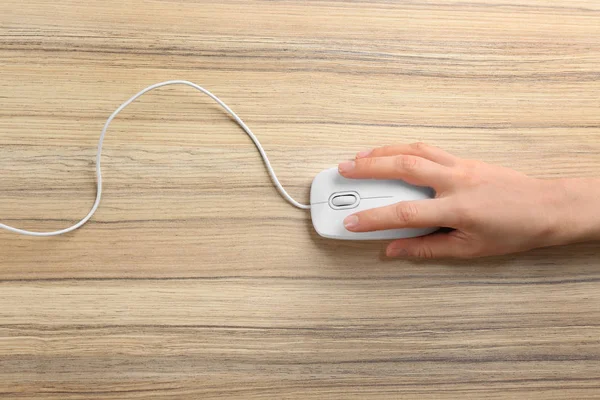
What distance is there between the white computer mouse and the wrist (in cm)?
16

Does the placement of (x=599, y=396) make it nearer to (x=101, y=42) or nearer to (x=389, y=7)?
(x=389, y=7)

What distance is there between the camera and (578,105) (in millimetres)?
740

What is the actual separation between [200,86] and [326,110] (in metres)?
0.16

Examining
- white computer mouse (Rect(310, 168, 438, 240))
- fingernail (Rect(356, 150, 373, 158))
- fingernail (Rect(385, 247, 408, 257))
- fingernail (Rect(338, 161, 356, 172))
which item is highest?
fingernail (Rect(356, 150, 373, 158))

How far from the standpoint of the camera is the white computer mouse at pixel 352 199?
641 mm

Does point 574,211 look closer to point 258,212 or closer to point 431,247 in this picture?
point 431,247

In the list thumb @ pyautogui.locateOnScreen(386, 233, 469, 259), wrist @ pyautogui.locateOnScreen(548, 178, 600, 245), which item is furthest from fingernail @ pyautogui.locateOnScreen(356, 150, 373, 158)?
wrist @ pyautogui.locateOnScreen(548, 178, 600, 245)

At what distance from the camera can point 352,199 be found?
64 cm

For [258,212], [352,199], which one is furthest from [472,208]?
[258,212]

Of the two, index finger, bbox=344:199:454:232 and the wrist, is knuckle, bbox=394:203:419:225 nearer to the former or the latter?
index finger, bbox=344:199:454:232

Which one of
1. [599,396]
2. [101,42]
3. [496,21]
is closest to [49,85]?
[101,42]

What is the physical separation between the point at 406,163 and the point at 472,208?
0.09 meters

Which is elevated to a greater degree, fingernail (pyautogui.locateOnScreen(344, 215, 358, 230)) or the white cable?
the white cable

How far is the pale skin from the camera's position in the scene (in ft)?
2.05
